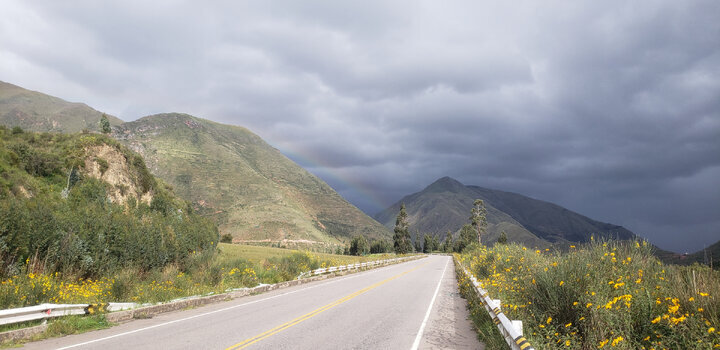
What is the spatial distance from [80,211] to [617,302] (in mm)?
27165

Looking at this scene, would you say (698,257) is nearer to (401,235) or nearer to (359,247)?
(401,235)

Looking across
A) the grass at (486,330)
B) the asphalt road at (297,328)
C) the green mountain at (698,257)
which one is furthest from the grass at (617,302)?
the asphalt road at (297,328)

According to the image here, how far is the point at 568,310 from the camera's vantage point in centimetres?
667

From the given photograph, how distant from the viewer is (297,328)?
9125 millimetres

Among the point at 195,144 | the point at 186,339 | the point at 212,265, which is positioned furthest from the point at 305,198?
the point at 186,339

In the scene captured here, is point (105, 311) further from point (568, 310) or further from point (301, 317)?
point (568, 310)

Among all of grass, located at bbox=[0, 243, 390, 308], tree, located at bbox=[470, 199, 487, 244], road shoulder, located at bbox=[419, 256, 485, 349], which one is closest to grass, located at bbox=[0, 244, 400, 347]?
grass, located at bbox=[0, 243, 390, 308]

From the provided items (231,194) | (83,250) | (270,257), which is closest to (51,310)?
(83,250)

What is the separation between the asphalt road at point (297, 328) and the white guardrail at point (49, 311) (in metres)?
0.94

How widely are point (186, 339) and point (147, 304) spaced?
497 centimetres

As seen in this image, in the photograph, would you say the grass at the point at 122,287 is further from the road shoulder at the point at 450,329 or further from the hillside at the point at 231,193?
the hillside at the point at 231,193

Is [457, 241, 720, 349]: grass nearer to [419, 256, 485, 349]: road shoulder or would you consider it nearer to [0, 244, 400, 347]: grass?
[419, 256, 485, 349]: road shoulder

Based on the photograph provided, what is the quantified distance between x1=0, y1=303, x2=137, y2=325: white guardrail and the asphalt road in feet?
3.07

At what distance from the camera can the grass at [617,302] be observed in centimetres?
494
